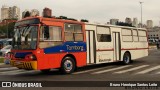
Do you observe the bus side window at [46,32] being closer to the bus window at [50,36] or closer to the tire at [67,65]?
the bus window at [50,36]

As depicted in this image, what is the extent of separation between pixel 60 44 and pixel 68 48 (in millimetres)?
632

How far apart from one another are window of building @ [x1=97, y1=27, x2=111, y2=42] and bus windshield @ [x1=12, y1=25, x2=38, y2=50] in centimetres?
485

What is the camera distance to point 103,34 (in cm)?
1789

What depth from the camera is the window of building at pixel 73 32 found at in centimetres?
1507

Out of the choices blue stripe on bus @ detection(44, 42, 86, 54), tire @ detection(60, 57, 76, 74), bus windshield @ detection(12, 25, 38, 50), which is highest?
bus windshield @ detection(12, 25, 38, 50)

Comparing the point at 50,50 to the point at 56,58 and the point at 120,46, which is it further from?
the point at 120,46

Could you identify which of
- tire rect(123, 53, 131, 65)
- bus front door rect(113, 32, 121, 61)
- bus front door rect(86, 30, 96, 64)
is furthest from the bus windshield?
tire rect(123, 53, 131, 65)

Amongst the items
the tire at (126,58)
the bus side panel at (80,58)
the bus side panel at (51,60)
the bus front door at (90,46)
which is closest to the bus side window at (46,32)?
the bus side panel at (51,60)

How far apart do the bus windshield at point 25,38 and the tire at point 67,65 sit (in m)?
2.01

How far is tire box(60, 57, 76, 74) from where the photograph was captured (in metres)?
14.7

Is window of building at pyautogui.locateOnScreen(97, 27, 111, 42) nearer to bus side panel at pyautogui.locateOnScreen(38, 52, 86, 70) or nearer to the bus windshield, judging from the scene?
bus side panel at pyautogui.locateOnScreen(38, 52, 86, 70)

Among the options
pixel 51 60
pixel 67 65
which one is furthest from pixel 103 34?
pixel 51 60

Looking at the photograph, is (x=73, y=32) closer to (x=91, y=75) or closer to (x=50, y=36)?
(x=50, y=36)

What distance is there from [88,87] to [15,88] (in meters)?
2.55
